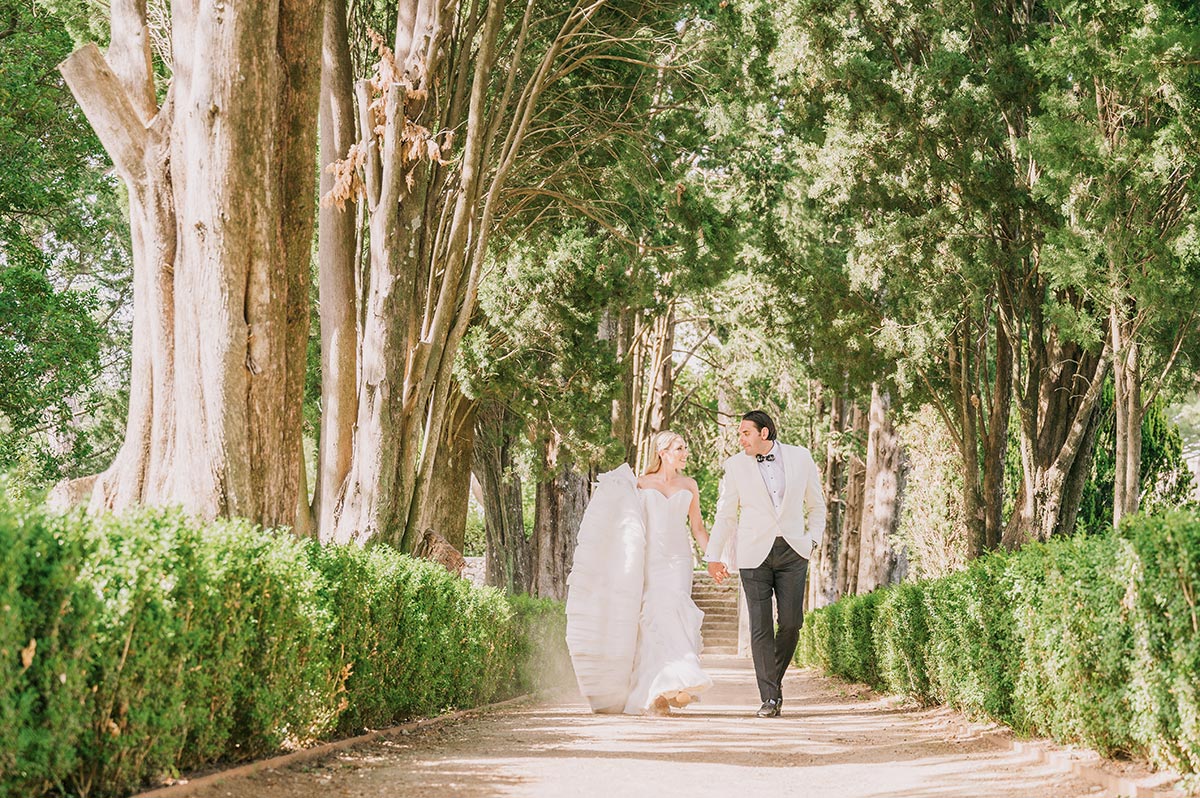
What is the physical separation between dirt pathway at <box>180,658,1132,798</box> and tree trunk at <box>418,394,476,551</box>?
10.7 m

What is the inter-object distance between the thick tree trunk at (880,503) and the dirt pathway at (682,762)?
11.2m

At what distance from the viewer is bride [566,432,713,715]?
10.2m

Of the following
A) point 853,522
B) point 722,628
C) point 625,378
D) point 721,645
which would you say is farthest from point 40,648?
point 722,628

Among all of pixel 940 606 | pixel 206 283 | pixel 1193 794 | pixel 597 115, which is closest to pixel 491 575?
pixel 597 115

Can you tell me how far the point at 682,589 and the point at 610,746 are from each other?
9.84 feet

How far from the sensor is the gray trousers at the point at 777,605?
9.84m

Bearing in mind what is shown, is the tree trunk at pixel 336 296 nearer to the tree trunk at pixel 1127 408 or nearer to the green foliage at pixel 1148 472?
the tree trunk at pixel 1127 408

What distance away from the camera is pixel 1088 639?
6.03 metres

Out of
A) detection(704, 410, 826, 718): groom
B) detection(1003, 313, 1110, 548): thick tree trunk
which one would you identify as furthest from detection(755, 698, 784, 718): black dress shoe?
detection(1003, 313, 1110, 548): thick tree trunk

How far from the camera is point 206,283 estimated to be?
24.3ft

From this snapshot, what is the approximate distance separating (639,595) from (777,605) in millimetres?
1326

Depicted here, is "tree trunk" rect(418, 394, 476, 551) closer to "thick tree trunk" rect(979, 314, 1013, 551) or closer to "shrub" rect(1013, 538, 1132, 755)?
"thick tree trunk" rect(979, 314, 1013, 551)

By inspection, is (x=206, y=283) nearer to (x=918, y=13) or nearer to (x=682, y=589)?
(x=682, y=589)

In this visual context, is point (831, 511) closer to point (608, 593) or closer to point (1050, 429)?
point (1050, 429)
